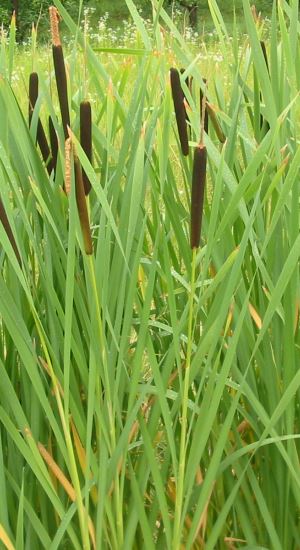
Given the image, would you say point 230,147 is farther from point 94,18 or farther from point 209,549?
point 94,18

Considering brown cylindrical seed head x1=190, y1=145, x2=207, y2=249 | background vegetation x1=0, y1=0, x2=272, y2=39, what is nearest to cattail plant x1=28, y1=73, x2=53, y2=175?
brown cylindrical seed head x1=190, y1=145, x2=207, y2=249

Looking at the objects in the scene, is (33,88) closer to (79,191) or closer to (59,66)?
(59,66)

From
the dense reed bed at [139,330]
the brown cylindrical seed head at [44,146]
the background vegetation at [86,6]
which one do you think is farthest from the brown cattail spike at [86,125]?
the background vegetation at [86,6]

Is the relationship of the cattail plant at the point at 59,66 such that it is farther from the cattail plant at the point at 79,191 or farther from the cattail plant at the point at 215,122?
the cattail plant at the point at 215,122

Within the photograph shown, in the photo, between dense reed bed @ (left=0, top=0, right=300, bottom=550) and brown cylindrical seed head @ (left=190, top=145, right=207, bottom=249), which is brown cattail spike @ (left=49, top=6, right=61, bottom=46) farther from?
brown cylindrical seed head @ (left=190, top=145, right=207, bottom=249)

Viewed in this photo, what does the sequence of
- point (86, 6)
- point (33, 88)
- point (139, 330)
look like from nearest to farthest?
1. point (139, 330)
2. point (33, 88)
3. point (86, 6)

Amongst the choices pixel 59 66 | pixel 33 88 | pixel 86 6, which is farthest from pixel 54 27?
Answer: pixel 86 6

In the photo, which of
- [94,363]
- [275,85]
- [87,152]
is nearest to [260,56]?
[275,85]
